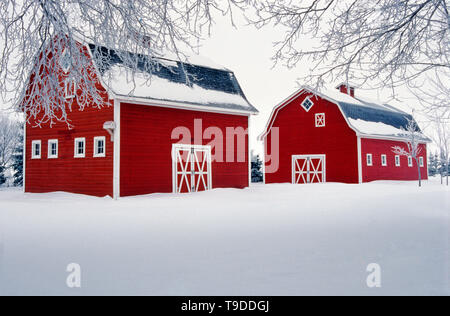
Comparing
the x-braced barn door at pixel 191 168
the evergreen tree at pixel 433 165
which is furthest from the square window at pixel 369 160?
the evergreen tree at pixel 433 165

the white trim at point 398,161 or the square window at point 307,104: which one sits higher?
the square window at point 307,104

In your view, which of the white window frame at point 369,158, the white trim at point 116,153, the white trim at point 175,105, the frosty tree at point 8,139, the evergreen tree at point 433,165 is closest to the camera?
the white trim at point 116,153

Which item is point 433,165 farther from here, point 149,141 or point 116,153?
point 116,153

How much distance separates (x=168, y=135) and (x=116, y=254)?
10.8 m

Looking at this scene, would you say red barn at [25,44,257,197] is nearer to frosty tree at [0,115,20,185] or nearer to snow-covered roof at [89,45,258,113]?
snow-covered roof at [89,45,258,113]

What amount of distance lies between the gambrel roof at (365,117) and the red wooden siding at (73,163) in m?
11.7

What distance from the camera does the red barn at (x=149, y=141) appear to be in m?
14.6

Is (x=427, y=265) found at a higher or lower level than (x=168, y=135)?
lower

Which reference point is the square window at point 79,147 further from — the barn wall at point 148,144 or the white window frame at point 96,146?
the barn wall at point 148,144

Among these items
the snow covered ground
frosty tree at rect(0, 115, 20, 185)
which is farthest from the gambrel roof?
frosty tree at rect(0, 115, 20, 185)

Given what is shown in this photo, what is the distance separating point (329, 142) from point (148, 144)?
12.0 m

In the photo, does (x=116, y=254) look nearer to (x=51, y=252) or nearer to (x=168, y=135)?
(x=51, y=252)

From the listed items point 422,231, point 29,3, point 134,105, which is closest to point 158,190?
point 134,105
